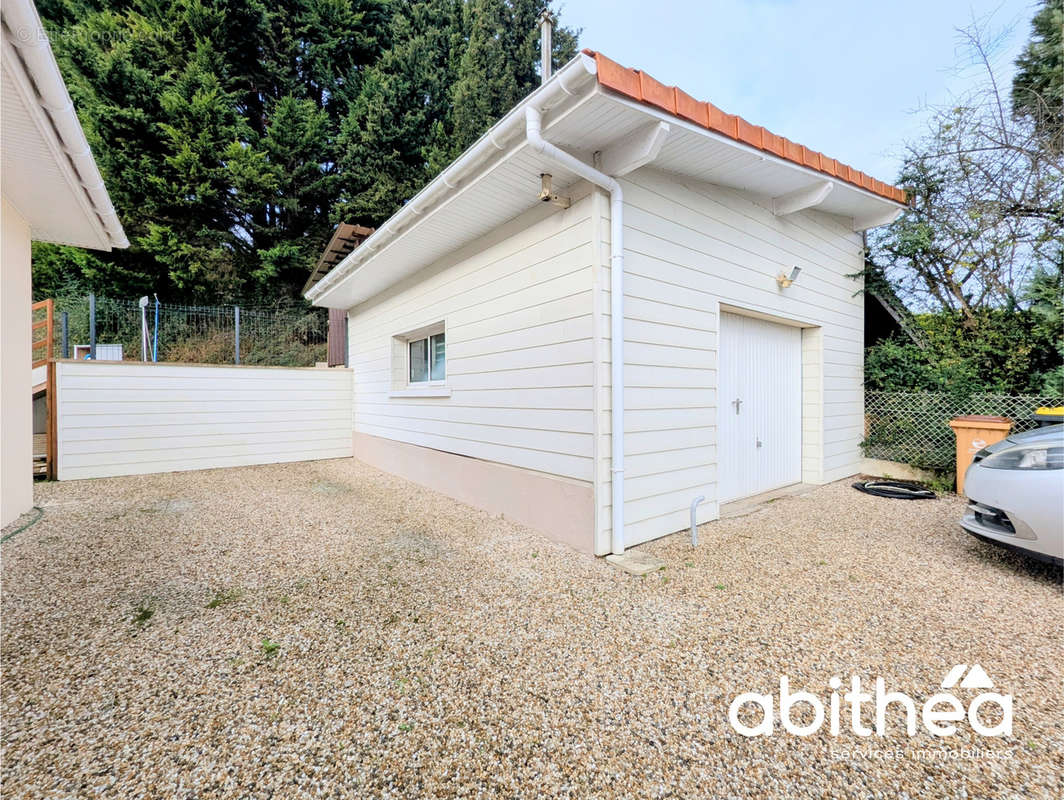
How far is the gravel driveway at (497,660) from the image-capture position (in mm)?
1402

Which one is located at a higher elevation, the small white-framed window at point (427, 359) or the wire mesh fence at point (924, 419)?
the small white-framed window at point (427, 359)

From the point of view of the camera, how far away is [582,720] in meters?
1.63

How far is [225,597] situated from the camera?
2.64 meters

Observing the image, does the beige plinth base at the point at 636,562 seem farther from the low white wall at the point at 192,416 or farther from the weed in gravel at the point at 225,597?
the low white wall at the point at 192,416

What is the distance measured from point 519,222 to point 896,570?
394 cm

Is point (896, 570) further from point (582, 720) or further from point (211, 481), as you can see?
point (211, 481)

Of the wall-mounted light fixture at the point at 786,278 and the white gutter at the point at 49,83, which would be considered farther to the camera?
the wall-mounted light fixture at the point at 786,278

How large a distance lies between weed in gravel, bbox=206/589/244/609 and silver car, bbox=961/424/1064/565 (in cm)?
474

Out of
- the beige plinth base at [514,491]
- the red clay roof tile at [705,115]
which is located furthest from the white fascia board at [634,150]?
the beige plinth base at [514,491]

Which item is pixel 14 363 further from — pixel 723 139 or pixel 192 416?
pixel 723 139

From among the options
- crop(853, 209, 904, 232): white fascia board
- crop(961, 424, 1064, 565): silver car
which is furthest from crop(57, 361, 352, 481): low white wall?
crop(961, 424, 1064, 565): silver car

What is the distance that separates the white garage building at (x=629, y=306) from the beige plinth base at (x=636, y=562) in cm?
12

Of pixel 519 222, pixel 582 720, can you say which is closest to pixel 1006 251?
pixel 519 222

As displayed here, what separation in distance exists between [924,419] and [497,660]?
19.9ft
